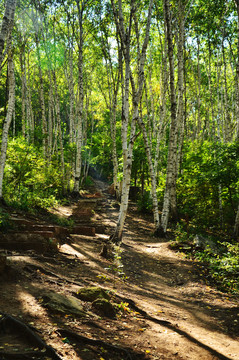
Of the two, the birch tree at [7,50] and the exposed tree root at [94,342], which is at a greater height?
the birch tree at [7,50]

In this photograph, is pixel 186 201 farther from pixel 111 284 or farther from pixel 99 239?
pixel 111 284

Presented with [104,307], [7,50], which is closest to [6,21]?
[7,50]

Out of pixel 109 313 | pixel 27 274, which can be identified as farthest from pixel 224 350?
pixel 27 274

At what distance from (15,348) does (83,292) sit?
2057 millimetres

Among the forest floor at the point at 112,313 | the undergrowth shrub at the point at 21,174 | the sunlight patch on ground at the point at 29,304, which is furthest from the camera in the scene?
the undergrowth shrub at the point at 21,174

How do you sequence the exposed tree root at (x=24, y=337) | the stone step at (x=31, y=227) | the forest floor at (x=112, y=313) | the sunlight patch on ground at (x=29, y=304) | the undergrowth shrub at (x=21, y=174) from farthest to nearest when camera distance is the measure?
the undergrowth shrub at (x=21, y=174) < the stone step at (x=31, y=227) < the sunlight patch on ground at (x=29, y=304) < the forest floor at (x=112, y=313) < the exposed tree root at (x=24, y=337)

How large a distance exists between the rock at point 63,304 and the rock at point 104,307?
0.28 m

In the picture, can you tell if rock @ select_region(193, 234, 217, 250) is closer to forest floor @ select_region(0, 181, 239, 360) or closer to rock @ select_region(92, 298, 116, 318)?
forest floor @ select_region(0, 181, 239, 360)

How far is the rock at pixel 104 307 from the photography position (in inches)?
172

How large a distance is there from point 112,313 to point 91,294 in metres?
0.50

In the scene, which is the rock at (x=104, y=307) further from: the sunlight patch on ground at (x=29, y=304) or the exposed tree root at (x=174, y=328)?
the sunlight patch on ground at (x=29, y=304)

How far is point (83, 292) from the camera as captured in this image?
4.69 m

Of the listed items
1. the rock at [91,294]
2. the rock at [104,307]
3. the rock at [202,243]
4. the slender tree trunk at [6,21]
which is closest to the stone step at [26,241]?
the rock at [91,294]

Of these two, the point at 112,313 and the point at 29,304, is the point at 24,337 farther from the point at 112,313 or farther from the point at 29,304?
the point at 112,313
